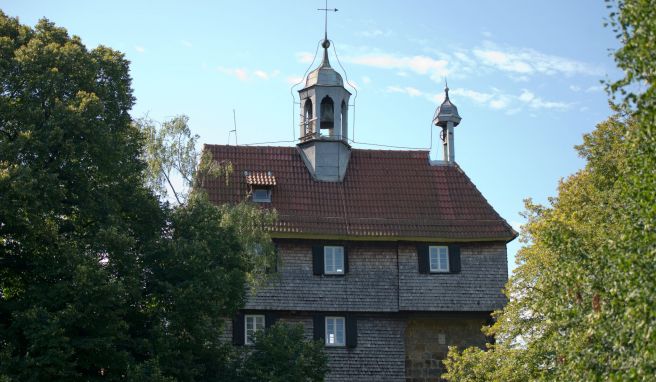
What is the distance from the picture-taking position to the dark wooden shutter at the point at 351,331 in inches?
1437

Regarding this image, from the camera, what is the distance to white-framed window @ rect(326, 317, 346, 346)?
36625 mm

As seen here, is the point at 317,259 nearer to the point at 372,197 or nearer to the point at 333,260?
the point at 333,260

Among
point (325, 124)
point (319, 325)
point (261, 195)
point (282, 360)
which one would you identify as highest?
point (325, 124)

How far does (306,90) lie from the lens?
41.7 m

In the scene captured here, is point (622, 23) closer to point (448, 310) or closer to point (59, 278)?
point (59, 278)

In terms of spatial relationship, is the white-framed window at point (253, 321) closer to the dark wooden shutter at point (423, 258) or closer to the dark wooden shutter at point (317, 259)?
the dark wooden shutter at point (317, 259)

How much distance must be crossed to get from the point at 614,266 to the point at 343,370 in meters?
19.4

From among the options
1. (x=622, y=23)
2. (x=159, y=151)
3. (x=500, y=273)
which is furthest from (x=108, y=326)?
(x=500, y=273)

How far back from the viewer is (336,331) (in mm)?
36750

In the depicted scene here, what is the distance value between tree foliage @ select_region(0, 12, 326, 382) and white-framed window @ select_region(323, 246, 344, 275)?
25.3 feet

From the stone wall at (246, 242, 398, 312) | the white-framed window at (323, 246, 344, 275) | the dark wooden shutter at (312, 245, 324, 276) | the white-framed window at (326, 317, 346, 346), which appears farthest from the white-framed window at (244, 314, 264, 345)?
the white-framed window at (323, 246, 344, 275)

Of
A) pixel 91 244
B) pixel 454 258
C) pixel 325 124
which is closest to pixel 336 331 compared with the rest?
pixel 454 258

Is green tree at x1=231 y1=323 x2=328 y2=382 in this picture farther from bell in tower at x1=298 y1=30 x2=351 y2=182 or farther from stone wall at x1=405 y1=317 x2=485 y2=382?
bell in tower at x1=298 y1=30 x2=351 y2=182

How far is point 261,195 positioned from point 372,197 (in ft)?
12.6
